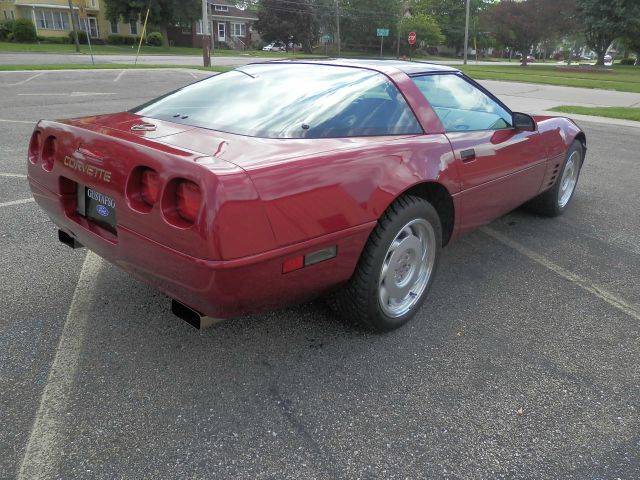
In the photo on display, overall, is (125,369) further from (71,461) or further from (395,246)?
(395,246)

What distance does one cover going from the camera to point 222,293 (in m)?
1.99

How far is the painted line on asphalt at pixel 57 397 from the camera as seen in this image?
1.87 m

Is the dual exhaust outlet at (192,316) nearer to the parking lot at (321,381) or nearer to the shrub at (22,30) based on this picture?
the parking lot at (321,381)

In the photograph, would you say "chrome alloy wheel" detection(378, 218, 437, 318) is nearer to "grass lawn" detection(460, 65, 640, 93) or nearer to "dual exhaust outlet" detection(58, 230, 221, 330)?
"dual exhaust outlet" detection(58, 230, 221, 330)

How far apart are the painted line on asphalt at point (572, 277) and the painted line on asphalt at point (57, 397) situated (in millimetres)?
3077

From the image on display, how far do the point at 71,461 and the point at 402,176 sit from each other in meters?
1.84

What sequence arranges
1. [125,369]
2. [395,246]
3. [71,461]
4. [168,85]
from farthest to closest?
1. [168,85]
2. [395,246]
3. [125,369]
4. [71,461]

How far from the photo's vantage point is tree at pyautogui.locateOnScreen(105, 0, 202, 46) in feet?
151

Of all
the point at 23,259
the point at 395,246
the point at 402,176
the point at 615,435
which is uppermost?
the point at 402,176

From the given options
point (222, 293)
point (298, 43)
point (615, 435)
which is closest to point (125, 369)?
point (222, 293)

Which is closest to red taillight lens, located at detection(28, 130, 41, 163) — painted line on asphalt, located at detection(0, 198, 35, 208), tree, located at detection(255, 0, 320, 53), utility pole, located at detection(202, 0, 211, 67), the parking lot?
the parking lot

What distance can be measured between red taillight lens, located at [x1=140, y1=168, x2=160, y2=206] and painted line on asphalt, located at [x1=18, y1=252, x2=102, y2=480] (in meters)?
0.90

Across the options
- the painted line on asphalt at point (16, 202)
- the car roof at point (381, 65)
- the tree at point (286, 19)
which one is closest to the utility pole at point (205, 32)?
the painted line on asphalt at point (16, 202)

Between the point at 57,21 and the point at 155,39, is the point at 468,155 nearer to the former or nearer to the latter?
the point at 155,39
